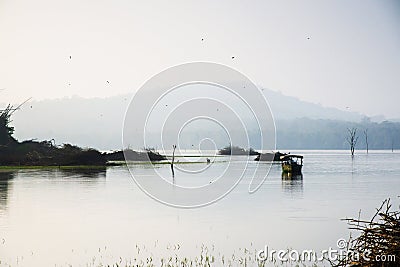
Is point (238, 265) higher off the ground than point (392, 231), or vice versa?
point (392, 231)

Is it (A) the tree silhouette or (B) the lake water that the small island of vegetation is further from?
(B) the lake water

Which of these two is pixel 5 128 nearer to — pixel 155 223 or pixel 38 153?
pixel 38 153

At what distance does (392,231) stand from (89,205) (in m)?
10.5

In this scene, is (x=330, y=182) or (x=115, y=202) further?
(x=330, y=182)

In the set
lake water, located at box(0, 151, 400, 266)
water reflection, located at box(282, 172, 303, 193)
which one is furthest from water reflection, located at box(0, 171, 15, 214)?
water reflection, located at box(282, 172, 303, 193)

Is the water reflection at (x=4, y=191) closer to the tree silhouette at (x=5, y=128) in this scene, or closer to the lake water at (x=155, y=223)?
the lake water at (x=155, y=223)

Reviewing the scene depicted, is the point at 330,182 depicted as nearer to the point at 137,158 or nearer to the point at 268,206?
the point at 268,206

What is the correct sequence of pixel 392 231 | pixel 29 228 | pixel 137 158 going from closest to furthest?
pixel 392 231, pixel 29 228, pixel 137 158

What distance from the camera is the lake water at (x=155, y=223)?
831 cm

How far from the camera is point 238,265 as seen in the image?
735 centimetres

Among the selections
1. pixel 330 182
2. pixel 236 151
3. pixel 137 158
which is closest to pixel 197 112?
pixel 330 182

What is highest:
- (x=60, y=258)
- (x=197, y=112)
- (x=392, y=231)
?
(x=197, y=112)

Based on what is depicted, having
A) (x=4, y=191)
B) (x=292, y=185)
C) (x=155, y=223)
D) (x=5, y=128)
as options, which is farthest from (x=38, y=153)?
(x=155, y=223)

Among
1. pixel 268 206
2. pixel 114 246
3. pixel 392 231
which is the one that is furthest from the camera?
pixel 268 206
